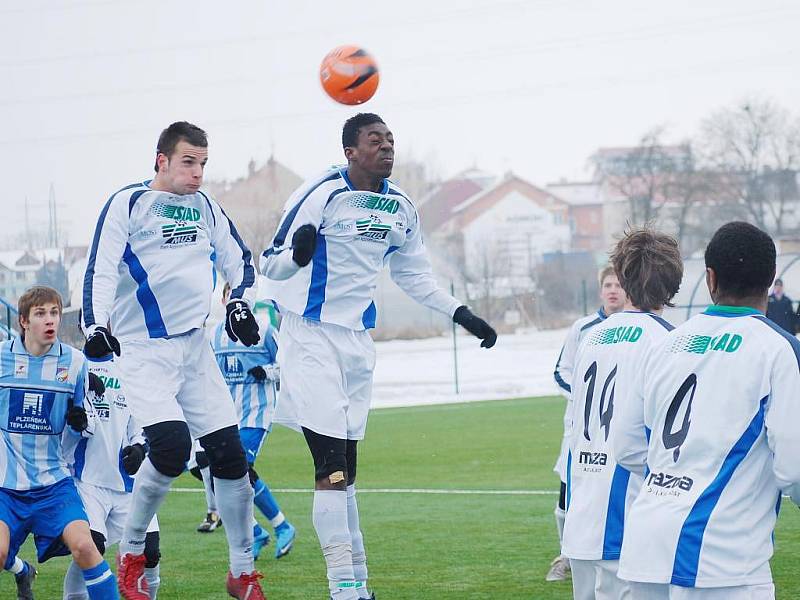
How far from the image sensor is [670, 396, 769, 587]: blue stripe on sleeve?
3588mm

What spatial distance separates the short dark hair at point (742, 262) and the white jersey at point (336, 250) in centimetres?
278

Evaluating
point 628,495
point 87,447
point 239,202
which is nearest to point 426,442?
point 87,447

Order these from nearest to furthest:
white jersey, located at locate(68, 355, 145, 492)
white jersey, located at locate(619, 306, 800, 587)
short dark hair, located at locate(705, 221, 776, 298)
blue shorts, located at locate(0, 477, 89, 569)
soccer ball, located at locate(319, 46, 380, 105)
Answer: white jersey, located at locate(619, 306, 800, 587), short dark hair, located at locate(705, 221, 776, 298), blue shorts, located at locate(0, 477, 89, 569), white jersey, located at locate(68, 355, 145, 492), soccer ball, located at locate(319, 46, 380, 105)

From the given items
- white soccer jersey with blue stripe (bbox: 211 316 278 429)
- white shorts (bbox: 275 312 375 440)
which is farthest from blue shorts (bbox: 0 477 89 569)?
white soccer jersey with blue stripe (bbox: 211 316 278 429)

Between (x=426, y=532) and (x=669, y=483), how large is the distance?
18.7 feet

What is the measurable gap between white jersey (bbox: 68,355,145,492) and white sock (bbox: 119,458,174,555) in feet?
1.24

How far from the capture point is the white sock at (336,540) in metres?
5.83

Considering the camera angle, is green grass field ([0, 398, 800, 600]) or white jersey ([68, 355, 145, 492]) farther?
green grass field ([0, 398, 800, 600])

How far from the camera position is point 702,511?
3.62 meters

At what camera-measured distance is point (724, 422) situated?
3.60 meters

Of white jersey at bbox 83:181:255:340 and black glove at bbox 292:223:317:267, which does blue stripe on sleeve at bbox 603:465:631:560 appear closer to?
black glove at bbox 292:223:317:267

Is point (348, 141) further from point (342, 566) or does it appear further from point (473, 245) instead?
point (473, 245)

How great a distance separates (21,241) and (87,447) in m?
22.2

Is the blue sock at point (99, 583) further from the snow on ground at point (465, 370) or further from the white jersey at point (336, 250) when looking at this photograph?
the snow on ground at point (465, 370)
